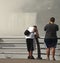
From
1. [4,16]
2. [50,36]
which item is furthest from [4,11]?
[50,36]

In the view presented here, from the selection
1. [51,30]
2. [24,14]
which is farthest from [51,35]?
[24,14]

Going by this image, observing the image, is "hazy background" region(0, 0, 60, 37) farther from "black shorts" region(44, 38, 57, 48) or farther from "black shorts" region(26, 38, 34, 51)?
"black shorts" region(44, 38, 57, 48)

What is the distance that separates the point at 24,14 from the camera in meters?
20.8

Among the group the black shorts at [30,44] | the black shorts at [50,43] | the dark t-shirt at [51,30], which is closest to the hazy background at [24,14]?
the black shorts at [30,44]

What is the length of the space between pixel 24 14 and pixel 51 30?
215cm

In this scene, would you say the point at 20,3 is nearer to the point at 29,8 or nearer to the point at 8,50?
the point at 29,8

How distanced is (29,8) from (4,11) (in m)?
1.14

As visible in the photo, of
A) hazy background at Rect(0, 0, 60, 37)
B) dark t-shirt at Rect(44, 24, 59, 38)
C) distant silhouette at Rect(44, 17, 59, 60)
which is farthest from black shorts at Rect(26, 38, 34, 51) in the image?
hazy background at Rect(0, 0, 60, 37)

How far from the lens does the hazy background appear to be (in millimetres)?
20594

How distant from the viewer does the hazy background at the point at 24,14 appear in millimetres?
20594

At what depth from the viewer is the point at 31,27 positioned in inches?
787

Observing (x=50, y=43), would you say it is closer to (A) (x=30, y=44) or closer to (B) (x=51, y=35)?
(B) (x=51, y=35)

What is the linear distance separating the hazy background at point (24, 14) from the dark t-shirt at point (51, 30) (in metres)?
1.32

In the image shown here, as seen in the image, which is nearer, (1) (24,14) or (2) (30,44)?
(2) (30,44)
